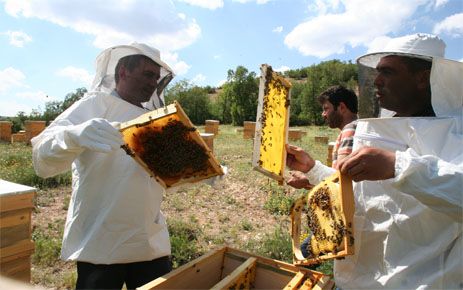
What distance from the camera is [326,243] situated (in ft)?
5.88

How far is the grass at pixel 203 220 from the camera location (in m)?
4.96

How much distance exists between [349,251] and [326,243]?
7.3 inches

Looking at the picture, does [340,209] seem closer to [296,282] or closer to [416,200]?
[416,200]

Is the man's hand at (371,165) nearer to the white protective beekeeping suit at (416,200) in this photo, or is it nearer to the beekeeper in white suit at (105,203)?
the white protective beekeeping suit at (416,200)

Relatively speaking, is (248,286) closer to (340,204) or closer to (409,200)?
(340,204)

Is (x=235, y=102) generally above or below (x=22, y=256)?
above

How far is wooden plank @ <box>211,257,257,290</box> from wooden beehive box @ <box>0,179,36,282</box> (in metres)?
2.39

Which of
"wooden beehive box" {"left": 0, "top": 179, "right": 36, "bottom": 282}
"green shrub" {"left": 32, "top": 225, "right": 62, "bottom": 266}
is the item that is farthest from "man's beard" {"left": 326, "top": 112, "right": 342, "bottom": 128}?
"green shrub" {"left": 32, "top": 225, "right": 62, "bottom": 266}

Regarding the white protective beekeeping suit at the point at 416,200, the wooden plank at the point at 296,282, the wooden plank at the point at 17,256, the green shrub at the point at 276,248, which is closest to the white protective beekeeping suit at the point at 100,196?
the wooden plank at the point at 296,282

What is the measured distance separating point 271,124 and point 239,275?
3.62ft

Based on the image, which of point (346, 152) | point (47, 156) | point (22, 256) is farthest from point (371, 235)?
point (22, 256)

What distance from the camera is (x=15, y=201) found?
324 centimetres

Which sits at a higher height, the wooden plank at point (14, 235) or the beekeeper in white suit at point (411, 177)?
the beekeeper in white suit at point (411, 177)

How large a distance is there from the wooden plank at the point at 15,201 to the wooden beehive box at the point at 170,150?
5.48 feet
